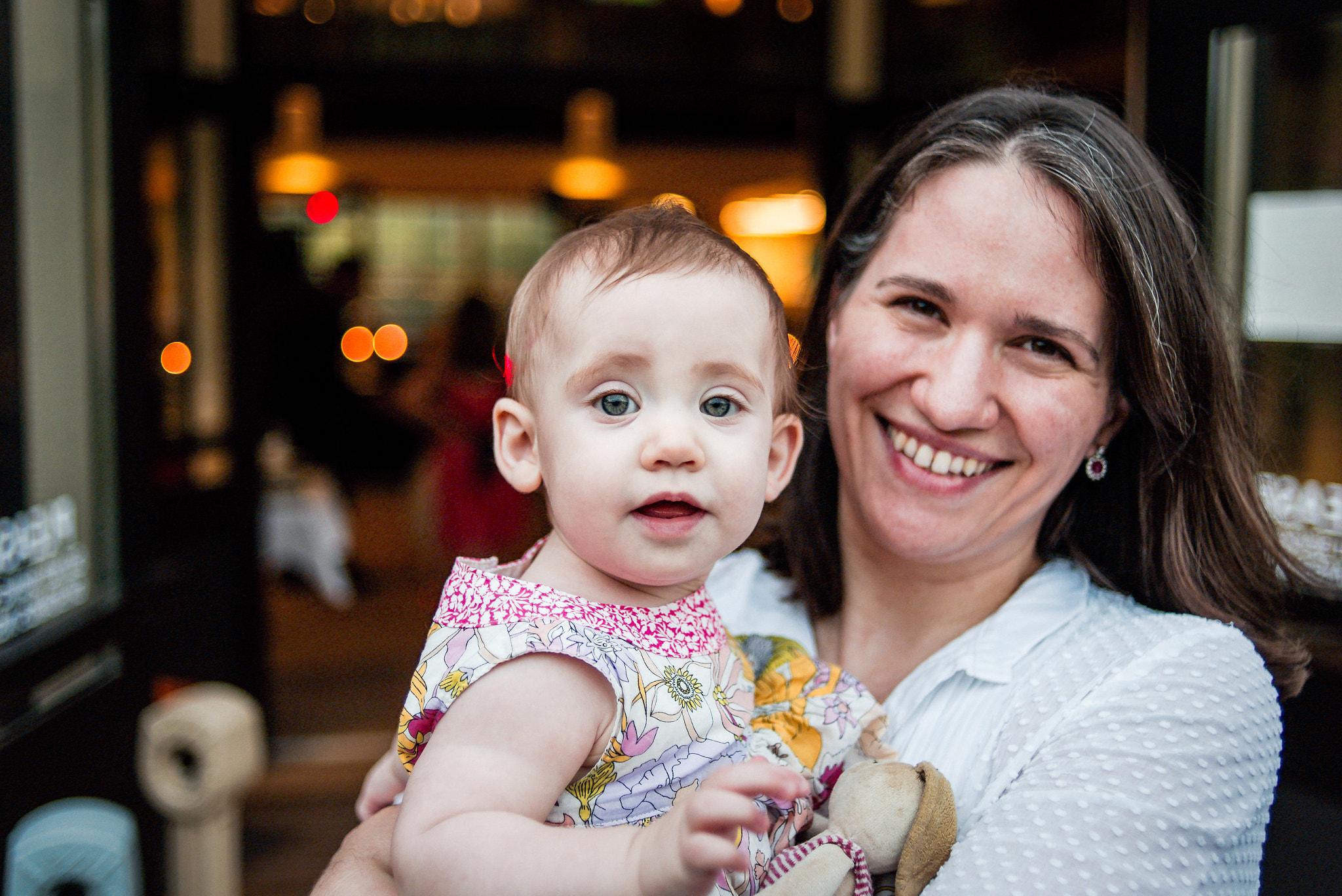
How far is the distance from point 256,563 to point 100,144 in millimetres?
2374

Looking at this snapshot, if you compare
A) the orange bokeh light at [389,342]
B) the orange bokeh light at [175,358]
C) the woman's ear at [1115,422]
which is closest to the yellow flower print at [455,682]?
the woman's ear at [1115,422]

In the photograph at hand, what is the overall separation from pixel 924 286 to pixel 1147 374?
291 mm

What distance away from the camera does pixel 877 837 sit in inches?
42.1

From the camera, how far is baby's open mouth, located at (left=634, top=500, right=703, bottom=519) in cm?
100

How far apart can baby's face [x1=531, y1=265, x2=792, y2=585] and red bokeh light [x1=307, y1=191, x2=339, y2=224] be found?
13.2 m

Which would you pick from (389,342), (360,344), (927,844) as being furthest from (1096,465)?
(389,342)

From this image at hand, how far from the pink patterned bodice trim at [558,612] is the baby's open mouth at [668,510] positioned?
0.34ft

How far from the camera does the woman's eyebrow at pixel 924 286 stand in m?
1.33

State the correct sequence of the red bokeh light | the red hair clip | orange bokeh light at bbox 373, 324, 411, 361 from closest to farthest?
the red hair clip
the red bokeh light
orange bokeh light at bbox 373, 324, 411, 361

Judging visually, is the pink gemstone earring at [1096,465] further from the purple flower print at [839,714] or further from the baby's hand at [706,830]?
the baby's hand at [706,830]

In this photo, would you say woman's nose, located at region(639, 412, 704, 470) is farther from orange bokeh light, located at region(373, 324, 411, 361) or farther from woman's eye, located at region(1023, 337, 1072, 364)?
orange bokeh light, located at region(373, 324, 411, 361)

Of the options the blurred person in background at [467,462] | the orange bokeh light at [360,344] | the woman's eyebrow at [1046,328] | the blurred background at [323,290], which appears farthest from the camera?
the orange bokeh light at [360,344]

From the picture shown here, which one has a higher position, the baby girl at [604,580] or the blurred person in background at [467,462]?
the baby girl at [604,580]

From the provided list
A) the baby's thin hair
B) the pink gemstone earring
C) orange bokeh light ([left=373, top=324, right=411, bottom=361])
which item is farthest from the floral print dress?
orange bokeh light ([left=373, top=324, right=411, bottom=361])
